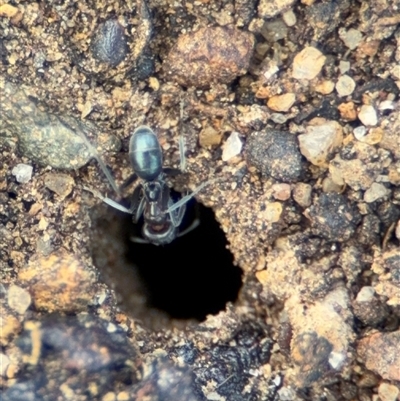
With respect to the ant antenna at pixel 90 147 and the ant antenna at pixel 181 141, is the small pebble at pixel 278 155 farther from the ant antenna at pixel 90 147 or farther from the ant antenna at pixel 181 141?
the ant antenna at pixel 90 147

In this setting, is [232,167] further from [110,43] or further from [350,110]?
[110,43]

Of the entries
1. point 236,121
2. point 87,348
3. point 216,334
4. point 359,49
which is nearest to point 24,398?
point 87,348

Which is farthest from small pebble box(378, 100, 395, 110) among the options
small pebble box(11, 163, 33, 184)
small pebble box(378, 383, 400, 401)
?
small pebble box(11, 163, 33, 184)

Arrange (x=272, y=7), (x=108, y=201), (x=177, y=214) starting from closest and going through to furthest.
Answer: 1. (x=272, y=7)
2. (x=108, y=201)
3. (x=177, y=214)

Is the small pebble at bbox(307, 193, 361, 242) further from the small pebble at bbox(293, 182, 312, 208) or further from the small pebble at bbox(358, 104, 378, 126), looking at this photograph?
the small pebble at bbox(358, 104, 378, 126)

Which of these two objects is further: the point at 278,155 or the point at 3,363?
the point at 278,155

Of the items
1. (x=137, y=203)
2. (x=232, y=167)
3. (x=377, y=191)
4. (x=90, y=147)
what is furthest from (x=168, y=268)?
(x=377, y=191)
